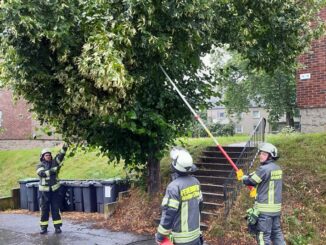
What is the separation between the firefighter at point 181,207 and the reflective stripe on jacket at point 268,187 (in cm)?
145

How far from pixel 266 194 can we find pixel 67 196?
635cm

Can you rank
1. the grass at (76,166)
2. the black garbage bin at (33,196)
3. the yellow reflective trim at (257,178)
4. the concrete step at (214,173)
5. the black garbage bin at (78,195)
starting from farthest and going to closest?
the grass at (76,166)
the black garbage bin at (33,196)
the black garbage bin at (78,195)
the concrete step at (214,173)
the yellow reflective trim at (257,178)

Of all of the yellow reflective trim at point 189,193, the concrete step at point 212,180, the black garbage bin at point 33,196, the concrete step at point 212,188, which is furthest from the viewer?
the black garbage bin at point 33,196

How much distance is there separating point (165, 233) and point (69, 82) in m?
3.36

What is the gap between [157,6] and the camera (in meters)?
7.06

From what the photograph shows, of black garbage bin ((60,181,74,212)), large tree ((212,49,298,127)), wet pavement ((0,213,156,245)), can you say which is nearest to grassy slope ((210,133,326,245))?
wet pavement ((0,213,156,245))

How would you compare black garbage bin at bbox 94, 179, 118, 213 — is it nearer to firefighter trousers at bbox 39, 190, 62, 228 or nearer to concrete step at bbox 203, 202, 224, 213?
firefighter trousers at bbox 39, 190, 62, 228

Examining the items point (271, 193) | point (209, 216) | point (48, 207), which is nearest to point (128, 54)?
point (271, 193)

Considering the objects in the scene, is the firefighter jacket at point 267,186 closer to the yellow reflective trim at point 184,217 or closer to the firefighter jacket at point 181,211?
the firefighter jacket at point 181,211

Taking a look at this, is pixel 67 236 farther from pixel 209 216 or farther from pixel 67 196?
pixel 209 216

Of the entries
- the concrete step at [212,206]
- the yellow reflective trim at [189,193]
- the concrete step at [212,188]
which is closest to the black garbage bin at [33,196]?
the concrete step at [212,188]

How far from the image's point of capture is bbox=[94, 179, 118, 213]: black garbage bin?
34.3 ft

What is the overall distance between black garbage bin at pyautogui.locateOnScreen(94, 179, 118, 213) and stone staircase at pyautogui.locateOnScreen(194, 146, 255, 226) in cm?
197

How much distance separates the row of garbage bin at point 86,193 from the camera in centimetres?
1052
